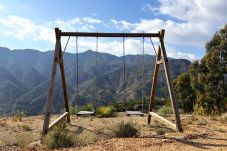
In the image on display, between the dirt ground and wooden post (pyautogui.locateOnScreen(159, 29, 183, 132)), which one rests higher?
wooden post (pyautogui.locateOnScreen(159, 29, 183, 132))

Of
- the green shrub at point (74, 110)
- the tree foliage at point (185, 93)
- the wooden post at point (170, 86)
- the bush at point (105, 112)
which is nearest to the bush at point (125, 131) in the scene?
the wooden post at point (170, 86)

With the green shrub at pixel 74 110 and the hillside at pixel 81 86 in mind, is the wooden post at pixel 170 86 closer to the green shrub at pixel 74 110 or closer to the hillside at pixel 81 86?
the green shrub at pixel 74 110

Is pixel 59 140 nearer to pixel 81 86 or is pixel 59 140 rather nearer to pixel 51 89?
pixel 51 89

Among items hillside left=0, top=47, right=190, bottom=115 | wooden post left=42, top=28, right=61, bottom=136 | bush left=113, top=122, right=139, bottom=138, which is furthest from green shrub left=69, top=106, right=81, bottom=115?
hillside left=0, top=47, right=190, bottom=115

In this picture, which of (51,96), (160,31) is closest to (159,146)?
(51,96)

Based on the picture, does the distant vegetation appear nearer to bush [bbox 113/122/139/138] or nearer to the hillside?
bush [bbox 113/122/139/138]

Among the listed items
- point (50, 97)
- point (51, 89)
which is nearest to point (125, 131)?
point (50, 97)

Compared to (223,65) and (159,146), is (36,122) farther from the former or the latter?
(223,65)

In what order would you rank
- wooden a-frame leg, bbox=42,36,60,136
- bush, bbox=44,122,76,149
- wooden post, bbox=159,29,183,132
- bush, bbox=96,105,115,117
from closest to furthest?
bush, bbox=44,122,76,149 < wooden a-frame leg, bbox=42,36,60,136 < wooden post, bbox=159,29,183,132 < bush, bbox=96,105,115,117

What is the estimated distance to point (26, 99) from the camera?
126625 mm

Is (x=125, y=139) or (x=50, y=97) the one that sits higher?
(x=50, y=97)

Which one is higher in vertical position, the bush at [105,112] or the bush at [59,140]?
the bush at [105,112]

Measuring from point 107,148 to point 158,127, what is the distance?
4691 millimetres

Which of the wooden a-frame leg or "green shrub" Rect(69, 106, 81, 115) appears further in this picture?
"green shrub" Rect(69, 106, 81, 115)
